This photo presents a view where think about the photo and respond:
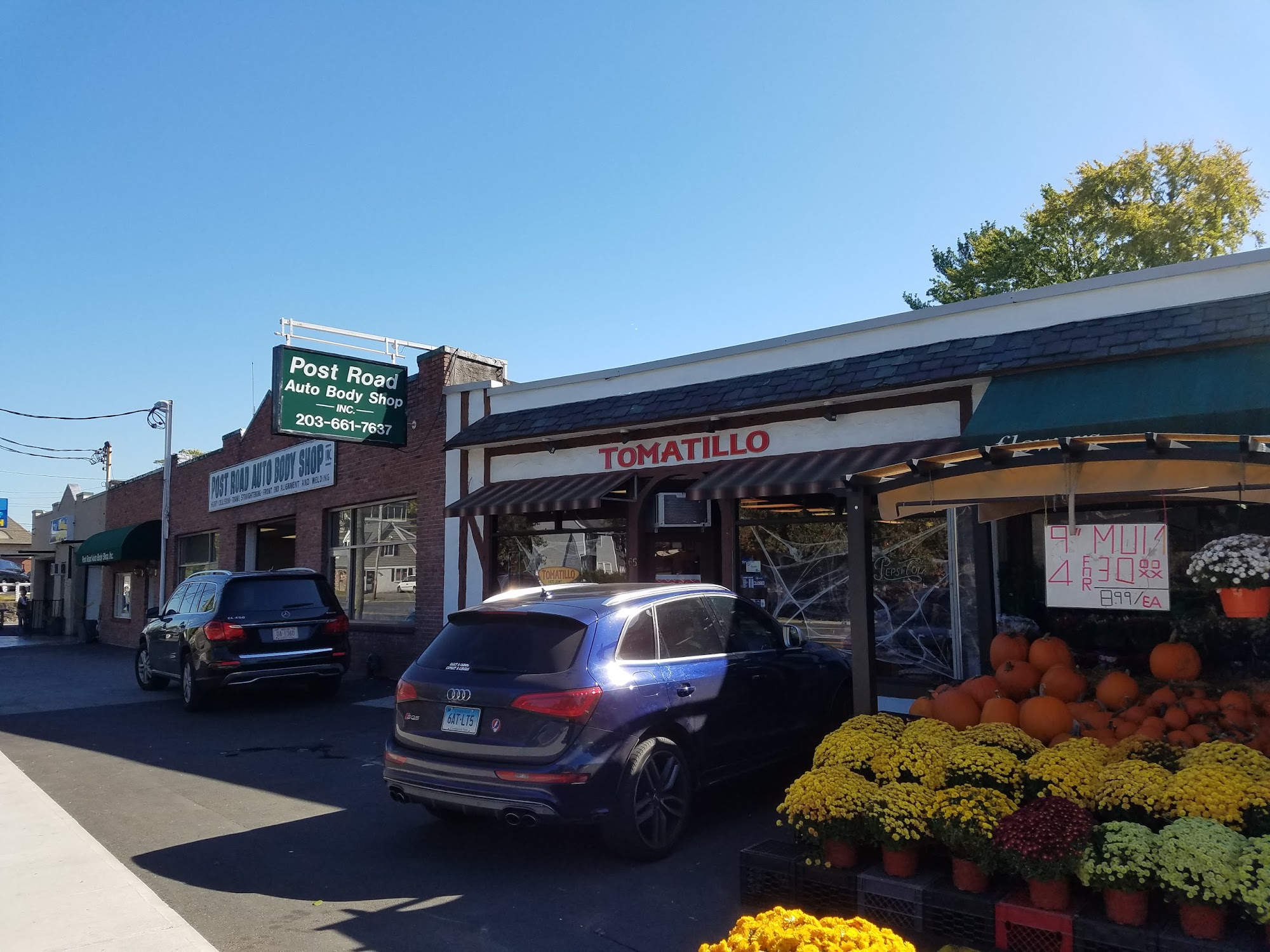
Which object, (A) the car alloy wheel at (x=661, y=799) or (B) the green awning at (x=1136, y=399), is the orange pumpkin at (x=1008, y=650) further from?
(A) the car alloy wheel at (x=661, y=799)

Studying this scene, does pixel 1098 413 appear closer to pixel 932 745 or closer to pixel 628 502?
pixel 932 745

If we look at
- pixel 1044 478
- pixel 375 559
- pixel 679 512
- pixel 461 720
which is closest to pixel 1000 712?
pixel 1044 478

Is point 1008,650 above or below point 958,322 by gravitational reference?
below

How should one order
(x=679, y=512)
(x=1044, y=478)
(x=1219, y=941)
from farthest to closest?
(x=679, y=512) → (x=1044, y=478) → (x=1219, y=941)

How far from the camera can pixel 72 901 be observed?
513cm

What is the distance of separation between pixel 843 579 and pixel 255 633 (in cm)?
721

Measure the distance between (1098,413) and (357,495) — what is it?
40.5 feet

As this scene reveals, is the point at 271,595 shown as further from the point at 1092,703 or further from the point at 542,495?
the point at 1092,703

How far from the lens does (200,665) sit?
11.9m

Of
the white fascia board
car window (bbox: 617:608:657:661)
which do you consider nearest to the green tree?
the white fascia board

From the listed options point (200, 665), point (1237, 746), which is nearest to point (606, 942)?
point (1237, 746)

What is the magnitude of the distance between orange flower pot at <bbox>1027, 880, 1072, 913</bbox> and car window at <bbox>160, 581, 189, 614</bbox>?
12232 mm

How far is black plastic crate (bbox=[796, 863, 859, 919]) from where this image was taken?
450 centimetres

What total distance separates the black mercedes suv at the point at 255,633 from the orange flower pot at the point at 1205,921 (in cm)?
1066
